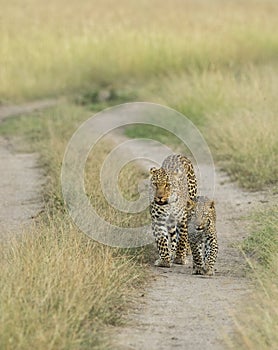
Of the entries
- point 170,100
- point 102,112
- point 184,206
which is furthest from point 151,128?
point 184,206

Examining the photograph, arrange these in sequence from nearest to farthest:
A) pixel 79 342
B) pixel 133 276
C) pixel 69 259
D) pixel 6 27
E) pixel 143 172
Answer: pixel 79 342 < pixel 69 259 < pixel 133 276 < pixel 143 172 < pixel 6 27

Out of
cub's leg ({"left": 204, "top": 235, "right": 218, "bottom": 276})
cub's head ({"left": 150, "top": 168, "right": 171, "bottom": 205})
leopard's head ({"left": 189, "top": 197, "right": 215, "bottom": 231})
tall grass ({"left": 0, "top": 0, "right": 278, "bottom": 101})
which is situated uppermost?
tall grass ({"left": 0, "top": 0, "right": 278, "bottom": 101})

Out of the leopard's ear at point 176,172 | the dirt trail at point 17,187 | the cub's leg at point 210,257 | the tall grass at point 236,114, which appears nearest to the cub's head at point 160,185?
the leopard's ear at point 176,172

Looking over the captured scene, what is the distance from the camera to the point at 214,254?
7.30 metres

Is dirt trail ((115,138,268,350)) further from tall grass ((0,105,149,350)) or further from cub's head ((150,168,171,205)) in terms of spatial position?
cub's head ((150,168,171,205))

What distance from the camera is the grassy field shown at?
5301 mm

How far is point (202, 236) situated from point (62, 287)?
7.10 ft

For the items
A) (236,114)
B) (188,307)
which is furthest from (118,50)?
(188,307)

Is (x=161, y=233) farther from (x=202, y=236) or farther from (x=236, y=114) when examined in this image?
(x=236, y=114)

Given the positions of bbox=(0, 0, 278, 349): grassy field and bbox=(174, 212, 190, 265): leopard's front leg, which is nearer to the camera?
bbox=(0, 0, 278, 349): grassy field

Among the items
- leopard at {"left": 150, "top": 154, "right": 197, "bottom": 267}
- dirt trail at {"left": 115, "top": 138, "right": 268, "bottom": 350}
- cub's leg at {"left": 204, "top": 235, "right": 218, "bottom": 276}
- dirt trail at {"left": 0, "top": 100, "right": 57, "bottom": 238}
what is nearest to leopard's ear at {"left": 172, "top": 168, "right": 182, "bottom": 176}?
leopard at {"left": 150, "top": 154, "right": 197, "bottom": 267}

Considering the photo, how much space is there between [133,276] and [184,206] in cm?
100

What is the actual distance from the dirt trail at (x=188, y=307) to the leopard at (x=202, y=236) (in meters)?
0.10

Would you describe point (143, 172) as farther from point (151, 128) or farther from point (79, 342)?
point (79, 342)
